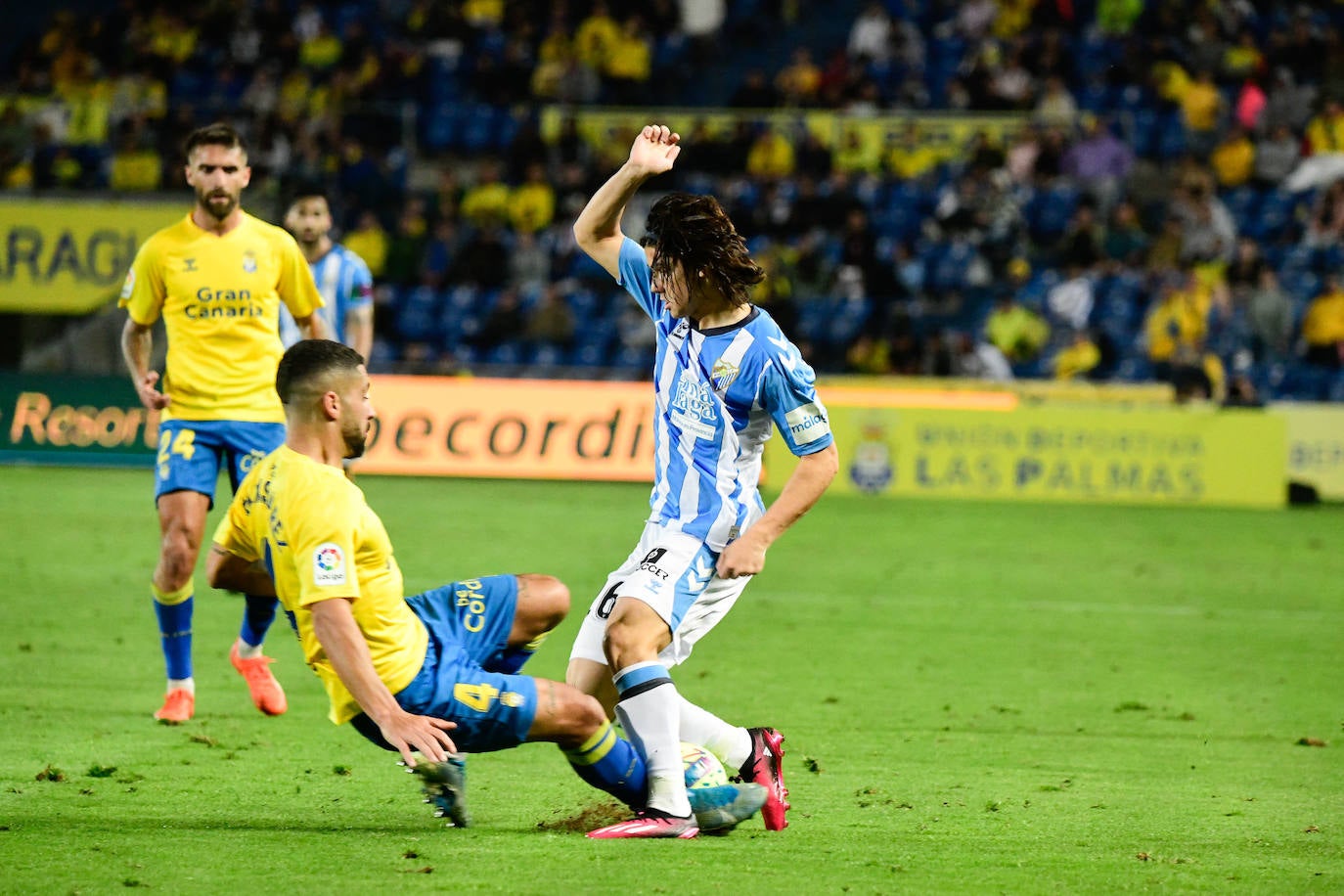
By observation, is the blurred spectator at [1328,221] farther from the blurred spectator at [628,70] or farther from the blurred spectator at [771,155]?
the blurred spectator at [628,70]

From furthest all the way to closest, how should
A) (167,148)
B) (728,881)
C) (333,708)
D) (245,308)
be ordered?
(167,148) → (245,308) → (333,708) → (728,881)

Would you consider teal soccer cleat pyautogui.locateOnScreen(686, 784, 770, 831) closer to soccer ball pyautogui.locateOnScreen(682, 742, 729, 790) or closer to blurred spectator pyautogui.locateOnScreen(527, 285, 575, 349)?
soccer ball pyautogui.locateOnScreen(682, 742, 729, 790)

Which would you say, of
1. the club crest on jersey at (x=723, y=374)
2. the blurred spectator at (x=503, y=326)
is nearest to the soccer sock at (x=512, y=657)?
the club crest on jersey at (x=723, y=374)

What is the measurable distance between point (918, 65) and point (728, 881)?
20.6 metres

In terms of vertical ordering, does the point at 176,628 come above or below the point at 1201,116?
below

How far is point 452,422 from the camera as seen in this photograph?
57.7ft

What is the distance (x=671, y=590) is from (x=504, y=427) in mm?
12620

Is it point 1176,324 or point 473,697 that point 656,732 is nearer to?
point 473,697

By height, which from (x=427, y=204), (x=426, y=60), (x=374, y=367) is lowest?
(x=374, y=367)

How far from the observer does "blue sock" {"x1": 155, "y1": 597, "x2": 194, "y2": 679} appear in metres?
6.79

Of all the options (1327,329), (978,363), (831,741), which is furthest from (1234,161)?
(831,741)

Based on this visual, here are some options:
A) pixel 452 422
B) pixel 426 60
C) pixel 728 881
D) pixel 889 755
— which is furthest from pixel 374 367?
pixel 728 881

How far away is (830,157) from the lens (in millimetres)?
22203

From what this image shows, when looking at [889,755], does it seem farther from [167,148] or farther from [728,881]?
[167,148]
